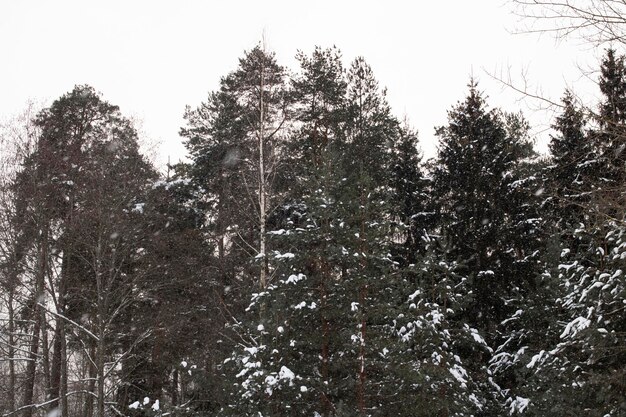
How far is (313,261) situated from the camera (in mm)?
9055

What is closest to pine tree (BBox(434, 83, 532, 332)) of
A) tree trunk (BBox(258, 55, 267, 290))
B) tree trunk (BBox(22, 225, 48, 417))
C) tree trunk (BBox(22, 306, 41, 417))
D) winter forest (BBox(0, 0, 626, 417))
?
winter forest (BBox(0, 0, 626, 417))

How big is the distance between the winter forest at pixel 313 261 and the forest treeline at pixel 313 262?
0.07 metres

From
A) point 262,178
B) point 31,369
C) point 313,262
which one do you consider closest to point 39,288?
point 31,369

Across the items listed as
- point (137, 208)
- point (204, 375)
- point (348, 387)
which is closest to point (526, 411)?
point (348, 387)

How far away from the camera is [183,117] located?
2395 centimetres

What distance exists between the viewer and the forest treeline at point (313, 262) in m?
8.59

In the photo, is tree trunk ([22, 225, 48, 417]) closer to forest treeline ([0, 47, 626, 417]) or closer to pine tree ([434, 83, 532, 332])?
forest treeline ([0, 47, 626, 417])

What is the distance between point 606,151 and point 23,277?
15.3m

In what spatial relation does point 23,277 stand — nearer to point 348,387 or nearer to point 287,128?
point 287,128

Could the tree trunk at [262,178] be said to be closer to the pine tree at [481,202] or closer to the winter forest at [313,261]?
the winter forest at [313,261]

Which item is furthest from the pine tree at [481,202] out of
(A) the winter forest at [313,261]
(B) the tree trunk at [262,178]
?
(B) the tree trunk at [262,178]

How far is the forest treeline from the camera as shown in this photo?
8.59 metres

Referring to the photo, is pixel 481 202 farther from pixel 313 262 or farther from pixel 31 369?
pixel 31 369

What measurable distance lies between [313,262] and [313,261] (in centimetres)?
6
